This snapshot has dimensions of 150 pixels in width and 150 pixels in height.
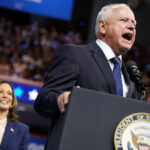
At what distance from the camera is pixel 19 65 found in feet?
20.0

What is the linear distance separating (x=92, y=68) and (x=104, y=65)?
52mm

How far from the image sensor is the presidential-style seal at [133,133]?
108 centimetres

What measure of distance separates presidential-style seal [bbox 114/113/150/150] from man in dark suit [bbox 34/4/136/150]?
0.22 meters

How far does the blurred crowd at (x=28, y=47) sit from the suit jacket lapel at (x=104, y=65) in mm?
4426

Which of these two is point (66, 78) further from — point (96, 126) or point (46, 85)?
point (96, 126)

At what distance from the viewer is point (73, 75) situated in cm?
140

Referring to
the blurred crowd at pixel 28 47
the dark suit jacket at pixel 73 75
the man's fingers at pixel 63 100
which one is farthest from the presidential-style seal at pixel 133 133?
the blurred crowd at pixel 28 47

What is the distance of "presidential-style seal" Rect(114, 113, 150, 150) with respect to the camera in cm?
108

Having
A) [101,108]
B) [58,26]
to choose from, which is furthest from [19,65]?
[101,108]

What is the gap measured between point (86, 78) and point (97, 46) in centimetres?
22

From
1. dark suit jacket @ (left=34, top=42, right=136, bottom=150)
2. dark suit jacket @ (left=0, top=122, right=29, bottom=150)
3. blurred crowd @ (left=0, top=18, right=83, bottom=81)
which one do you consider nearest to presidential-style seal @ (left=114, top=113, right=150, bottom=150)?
dark suit jacket @ (left=34, top=42, right=136, bottom=150)

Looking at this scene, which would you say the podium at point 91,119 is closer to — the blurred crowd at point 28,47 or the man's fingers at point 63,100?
Result: the man's fingers at point 63,100

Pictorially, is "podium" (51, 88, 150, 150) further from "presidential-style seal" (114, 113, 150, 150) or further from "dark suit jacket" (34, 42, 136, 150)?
"dark suit jacket" (34, 42, 136, 150)

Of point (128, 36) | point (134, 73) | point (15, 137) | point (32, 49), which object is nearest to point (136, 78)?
point (134, 73)
